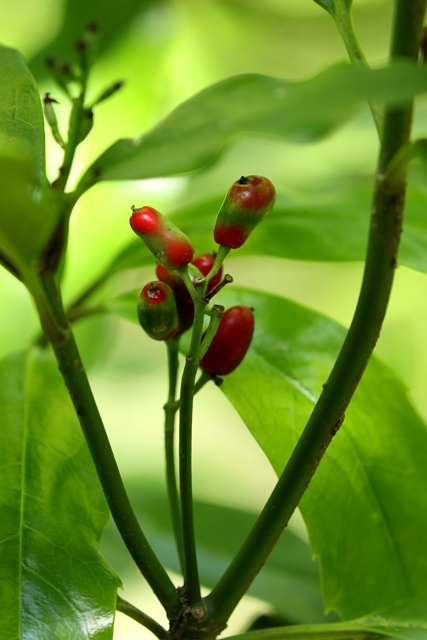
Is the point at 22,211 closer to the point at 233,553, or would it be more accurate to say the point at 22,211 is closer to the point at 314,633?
the point at 314,633

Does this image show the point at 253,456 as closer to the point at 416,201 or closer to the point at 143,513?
the point at 143,513

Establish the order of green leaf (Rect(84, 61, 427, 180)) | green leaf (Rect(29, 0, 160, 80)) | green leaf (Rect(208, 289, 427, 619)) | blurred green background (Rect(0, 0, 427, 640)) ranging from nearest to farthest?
green leaf (Rect(84, 61, 427, 180)), green leaf (Rect(208, 289, 427, 619)), blurred green background (Rect(0, 0, 427, 640)), green leaf (Rect(29, 0, 160, 80))

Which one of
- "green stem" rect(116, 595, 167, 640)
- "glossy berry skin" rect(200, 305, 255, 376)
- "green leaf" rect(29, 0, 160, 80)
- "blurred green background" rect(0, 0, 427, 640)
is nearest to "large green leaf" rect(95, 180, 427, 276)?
"blurred green background" rect(0, 0, 427, 640)

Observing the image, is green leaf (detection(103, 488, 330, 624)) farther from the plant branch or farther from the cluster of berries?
the cluster of berries

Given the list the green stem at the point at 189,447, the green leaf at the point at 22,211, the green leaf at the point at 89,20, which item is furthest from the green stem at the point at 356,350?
the green leaf at the point at 89,20

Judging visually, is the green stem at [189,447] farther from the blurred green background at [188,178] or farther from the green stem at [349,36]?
the blurred green background at [188,178]
